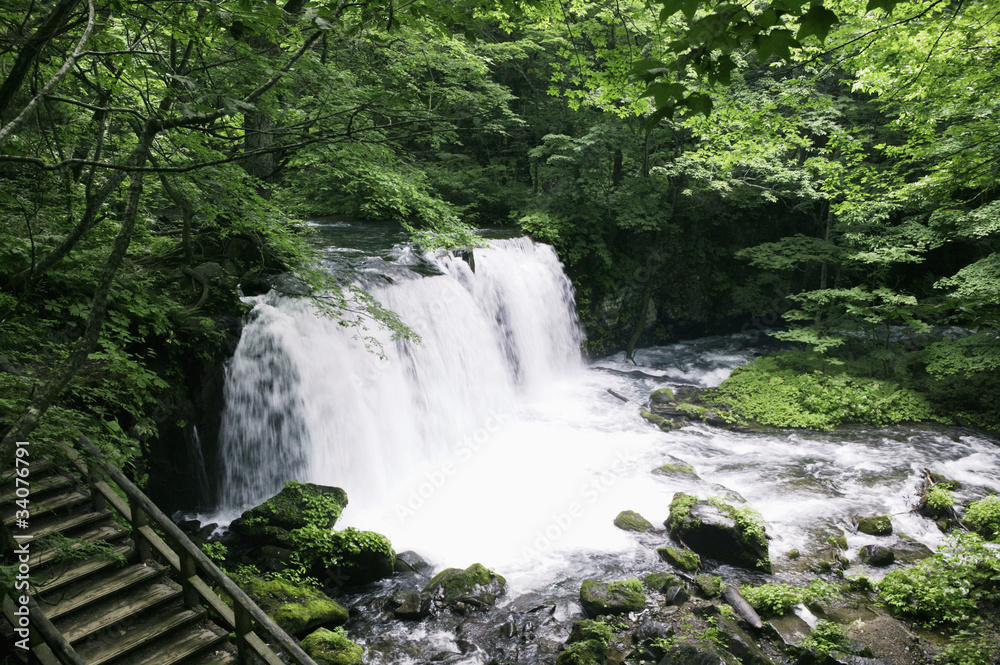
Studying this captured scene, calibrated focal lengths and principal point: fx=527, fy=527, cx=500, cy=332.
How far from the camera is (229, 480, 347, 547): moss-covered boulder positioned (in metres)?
6.28

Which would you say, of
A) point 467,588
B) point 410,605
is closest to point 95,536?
point 410,605

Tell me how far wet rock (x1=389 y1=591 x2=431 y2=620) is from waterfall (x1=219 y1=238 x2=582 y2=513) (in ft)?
7.66

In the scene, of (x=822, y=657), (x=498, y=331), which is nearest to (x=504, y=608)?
(x=822, y=657)

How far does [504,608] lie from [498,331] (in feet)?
22.7

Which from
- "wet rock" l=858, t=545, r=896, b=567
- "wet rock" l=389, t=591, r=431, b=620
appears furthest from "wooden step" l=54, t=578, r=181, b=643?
"wet rock" l=858, t=545, r=896, b=567

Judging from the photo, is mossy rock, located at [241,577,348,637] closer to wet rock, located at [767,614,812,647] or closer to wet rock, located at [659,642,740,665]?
wet rock, located at [659,642,740,665]

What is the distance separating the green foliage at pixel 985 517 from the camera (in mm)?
7031

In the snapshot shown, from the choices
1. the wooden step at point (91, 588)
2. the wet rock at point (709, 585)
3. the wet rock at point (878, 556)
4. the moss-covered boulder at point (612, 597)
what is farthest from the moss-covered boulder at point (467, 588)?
the wet rock at point (878, 556)

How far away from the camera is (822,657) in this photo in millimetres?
4977

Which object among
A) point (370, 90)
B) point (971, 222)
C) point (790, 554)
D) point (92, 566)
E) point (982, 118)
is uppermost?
point (370, 90)

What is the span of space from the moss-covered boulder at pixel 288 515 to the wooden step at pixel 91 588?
1984 millimetres

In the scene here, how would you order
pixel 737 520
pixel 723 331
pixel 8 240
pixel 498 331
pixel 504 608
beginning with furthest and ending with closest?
pixel 723 331
pixel 498 331
pixel 737 520
pixel 504 608
pixel 8 240

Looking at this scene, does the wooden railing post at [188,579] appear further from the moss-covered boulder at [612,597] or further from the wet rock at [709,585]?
the wet rock at [709,585]

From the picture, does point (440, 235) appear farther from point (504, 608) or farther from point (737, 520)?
point (737, 520)
